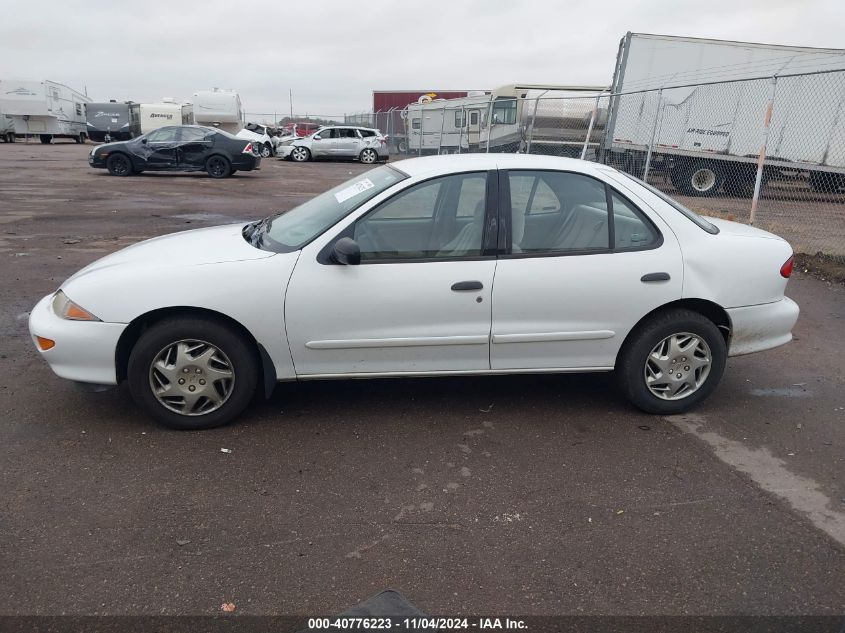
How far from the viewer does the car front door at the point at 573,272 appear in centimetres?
395

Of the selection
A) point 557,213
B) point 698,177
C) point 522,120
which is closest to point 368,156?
point 522,120

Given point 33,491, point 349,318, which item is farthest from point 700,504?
point 33,491

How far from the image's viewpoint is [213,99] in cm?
3838

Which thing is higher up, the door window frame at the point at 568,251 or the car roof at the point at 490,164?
the car roof at the point at 490,164

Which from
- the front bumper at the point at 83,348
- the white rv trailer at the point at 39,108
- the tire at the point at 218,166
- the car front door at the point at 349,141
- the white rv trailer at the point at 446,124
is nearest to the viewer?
the front bumper at the point at 83,348

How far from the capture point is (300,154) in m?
31.3

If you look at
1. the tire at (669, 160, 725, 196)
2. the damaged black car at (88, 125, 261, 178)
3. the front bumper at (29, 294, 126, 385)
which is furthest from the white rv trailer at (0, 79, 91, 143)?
the front bumper at (29, 294, 126, 385)

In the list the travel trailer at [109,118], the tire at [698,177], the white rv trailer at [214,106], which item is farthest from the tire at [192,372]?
the travel trailer at [109,118]

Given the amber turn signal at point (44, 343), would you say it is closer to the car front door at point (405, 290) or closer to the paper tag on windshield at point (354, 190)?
the car front door at point (405, 290)

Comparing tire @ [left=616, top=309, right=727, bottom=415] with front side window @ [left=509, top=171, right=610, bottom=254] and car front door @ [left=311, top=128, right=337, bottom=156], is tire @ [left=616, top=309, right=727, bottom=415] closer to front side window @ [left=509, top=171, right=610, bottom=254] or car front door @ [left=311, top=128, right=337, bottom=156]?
front side window @ [left=509, top=171, right=610, bottom=254]

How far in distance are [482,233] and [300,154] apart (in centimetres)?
2883

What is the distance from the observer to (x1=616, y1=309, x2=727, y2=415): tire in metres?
4.09

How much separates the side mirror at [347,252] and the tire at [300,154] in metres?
28.7

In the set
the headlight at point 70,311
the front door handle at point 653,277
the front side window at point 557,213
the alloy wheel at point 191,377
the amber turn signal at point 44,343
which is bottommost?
A: the alloy wheel at point 191,377
